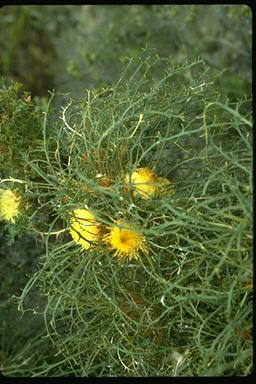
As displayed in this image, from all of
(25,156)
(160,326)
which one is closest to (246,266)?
(160,326)

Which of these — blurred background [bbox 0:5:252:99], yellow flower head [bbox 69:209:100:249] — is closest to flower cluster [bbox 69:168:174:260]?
yellow flower head [bbox 69:209:100:249]

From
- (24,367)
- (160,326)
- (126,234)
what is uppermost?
(126,234)

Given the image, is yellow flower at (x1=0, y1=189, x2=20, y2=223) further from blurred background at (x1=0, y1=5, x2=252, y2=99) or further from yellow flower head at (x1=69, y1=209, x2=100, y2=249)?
blurred background at (x1=0, y1=5, x2=252, y2=99)

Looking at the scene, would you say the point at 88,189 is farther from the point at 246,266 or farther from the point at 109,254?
the point at 246,266

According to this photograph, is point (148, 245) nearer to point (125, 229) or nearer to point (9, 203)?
point (125, 229)

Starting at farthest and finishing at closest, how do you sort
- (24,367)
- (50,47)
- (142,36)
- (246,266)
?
(50,47)
(142,36)
(24,367)
(246,266)
